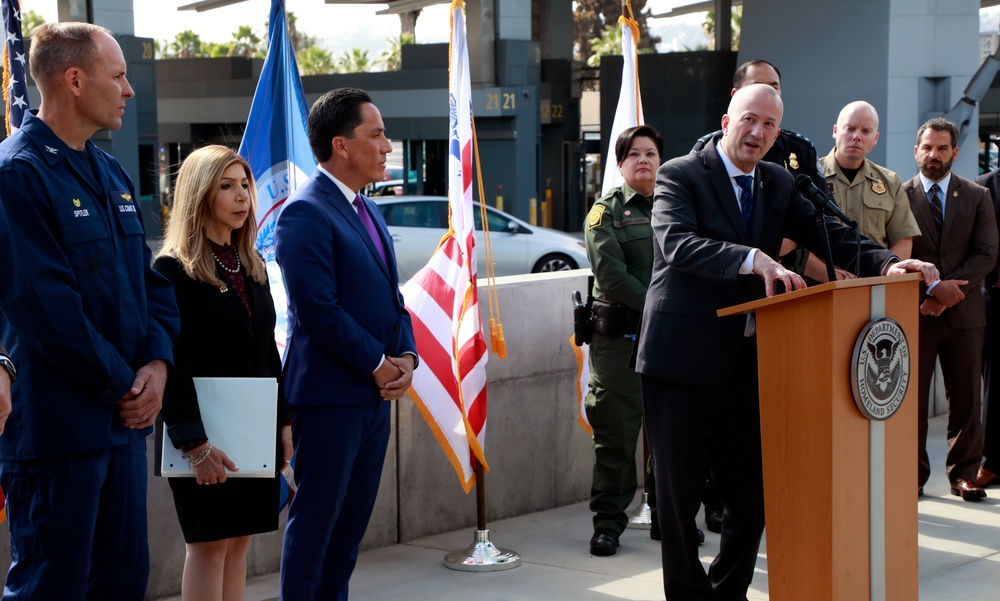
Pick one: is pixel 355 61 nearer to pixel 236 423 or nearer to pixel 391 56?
pixel 391 56

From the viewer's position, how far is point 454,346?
5.76 meters

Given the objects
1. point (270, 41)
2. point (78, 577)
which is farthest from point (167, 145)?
point (78, 577)

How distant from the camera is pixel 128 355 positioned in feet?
10.9

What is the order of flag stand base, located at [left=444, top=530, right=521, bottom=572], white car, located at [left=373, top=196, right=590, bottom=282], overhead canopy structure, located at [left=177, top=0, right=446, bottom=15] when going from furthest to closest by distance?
overhead canopy structure, located at [left=177, top=0, right=446, bottom=15] < white car, located at [left=373, top=196, right=590, bottom=282] < flag stand base, located at [left=444, top=530, right=521, bottom=572]

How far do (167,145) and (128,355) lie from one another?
143ft

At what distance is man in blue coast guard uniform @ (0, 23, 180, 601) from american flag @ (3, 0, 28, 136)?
5.43 feet

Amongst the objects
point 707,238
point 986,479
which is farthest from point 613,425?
point 986,479

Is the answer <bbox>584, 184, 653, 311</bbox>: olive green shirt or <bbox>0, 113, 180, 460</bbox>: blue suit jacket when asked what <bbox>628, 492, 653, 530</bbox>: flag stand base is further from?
<bbox>0, 113, 180, 460</bbox>: blue suit jacket

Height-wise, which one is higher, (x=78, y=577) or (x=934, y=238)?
(x=934, y=238)

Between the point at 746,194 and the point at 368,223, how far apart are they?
4.58ft

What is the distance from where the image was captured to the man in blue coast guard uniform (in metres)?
3.11

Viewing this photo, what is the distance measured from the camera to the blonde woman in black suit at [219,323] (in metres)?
3.91

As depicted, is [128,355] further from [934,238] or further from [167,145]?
[167,145]

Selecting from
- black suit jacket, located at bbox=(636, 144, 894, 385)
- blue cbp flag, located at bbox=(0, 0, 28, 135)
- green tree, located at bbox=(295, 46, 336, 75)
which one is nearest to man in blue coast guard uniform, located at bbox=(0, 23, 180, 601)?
blue cbp flag, located at bbox=(0, 0, 28, 135)
